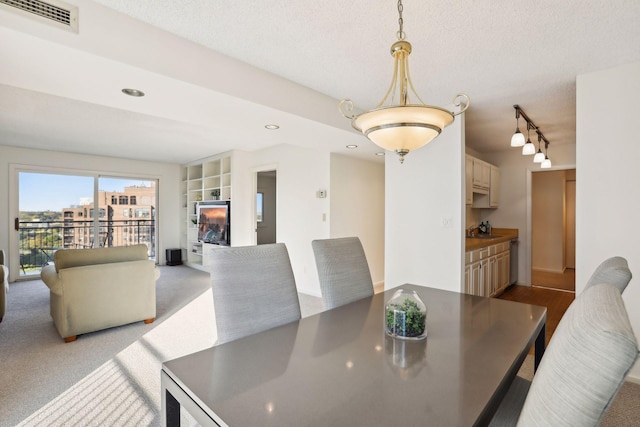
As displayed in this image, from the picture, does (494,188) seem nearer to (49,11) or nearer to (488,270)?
(488,270)

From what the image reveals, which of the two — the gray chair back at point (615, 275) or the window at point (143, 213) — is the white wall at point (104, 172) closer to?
the window at point (143, 213)

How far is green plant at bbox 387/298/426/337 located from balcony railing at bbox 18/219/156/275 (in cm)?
716

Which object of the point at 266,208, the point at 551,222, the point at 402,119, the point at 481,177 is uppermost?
the point at 481,177

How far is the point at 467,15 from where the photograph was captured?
183cm

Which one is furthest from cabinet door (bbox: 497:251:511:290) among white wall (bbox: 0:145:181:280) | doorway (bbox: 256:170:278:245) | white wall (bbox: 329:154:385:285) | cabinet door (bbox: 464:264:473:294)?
white wall (bbox: 0:145:181:280)

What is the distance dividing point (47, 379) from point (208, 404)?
2.31 m

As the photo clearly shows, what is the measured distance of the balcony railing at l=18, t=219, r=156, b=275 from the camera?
5.91 metres

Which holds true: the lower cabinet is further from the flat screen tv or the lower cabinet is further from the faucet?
the flat screen tv

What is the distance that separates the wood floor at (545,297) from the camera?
4016 mm

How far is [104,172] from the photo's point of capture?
21.6ft

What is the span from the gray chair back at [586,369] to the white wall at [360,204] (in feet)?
13.0

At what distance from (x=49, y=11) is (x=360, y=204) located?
13.6 ft

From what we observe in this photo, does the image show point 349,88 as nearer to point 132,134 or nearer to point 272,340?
point 272,340

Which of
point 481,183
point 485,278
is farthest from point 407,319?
point 481,183
